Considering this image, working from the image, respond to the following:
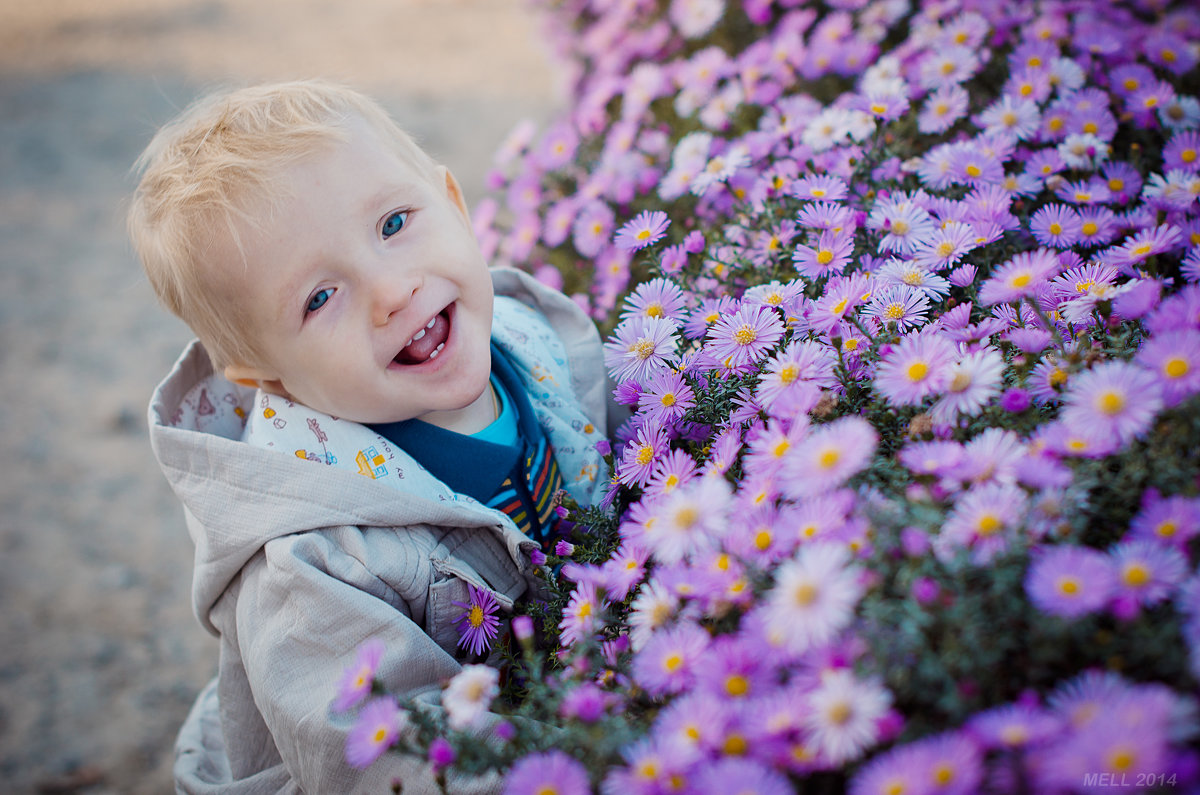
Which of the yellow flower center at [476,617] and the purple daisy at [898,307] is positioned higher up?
the purple daisy at [898,307]

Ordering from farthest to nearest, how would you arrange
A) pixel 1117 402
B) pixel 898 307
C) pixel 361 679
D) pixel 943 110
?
pixel 943 110
pixel 898 307
pixel 361 679
pixel 1117 402

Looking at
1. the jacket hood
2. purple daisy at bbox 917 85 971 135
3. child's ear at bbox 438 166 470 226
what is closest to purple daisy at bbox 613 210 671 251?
child's ear at bbox 438 166 470 226

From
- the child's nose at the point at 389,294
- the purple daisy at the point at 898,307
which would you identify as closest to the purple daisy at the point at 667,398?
the purple daisy at the point at 898,307

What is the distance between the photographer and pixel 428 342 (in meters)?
1.20

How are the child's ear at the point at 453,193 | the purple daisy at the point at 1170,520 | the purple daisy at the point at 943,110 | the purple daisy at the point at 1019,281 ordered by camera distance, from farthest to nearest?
the purple daisy at the point at 943,110 → the child's ear at the point at 453,193 → the purple daisy at the point at 1019,281 → the purple daisy at the point at 1170,520

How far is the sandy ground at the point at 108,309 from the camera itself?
205 cm

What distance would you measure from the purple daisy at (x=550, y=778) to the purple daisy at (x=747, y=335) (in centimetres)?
54

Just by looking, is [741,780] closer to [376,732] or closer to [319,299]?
[376,732]

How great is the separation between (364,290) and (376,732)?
56 cm

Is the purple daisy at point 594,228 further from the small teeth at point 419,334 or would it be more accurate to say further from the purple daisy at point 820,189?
the small teeth at point 419,334

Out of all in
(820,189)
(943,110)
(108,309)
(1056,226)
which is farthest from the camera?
(108,309)

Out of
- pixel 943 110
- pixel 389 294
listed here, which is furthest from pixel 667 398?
pixel 943 110

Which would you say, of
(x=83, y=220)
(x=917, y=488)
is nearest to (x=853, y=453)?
(x=917, y=488)

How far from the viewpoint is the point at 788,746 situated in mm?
646
